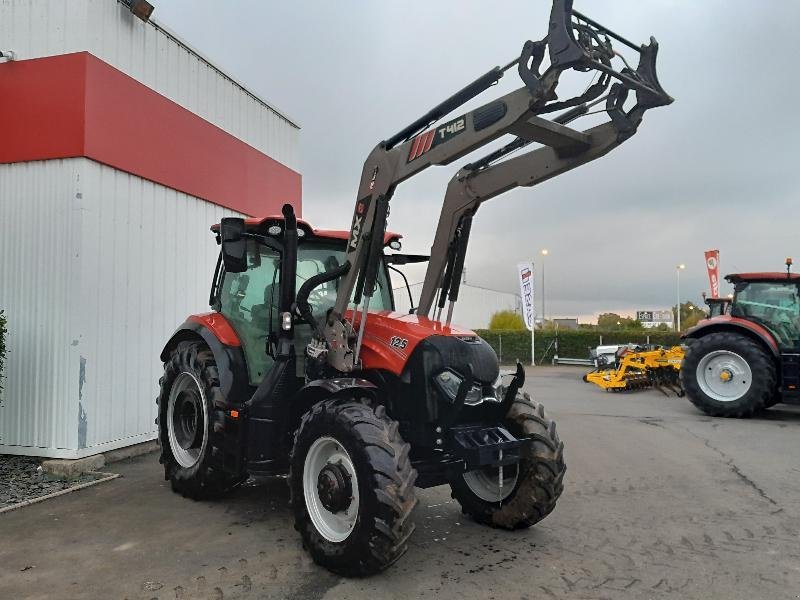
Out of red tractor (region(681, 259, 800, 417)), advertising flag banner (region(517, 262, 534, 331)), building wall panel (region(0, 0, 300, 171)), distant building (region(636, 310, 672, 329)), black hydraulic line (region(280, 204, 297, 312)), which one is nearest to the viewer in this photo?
black hydraulic line (region(280, 204, 297, 312))

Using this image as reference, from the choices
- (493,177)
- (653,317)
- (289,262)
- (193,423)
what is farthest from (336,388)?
A: (653,317)

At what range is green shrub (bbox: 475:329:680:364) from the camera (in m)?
25.0

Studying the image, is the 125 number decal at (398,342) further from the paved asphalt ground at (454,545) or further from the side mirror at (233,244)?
the paved asphalt ground at (454,545)

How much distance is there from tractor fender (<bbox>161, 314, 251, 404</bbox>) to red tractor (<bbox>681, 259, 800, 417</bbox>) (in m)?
8.73

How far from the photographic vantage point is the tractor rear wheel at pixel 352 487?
337cm

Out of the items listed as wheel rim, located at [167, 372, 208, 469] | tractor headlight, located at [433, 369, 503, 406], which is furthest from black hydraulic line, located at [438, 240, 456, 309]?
wheel rim, located at [167, 372, 208, 469]

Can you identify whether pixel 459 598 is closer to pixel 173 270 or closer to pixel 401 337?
pixel 401 337

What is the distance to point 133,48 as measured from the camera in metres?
6.88

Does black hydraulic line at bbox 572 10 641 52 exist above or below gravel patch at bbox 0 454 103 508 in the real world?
above

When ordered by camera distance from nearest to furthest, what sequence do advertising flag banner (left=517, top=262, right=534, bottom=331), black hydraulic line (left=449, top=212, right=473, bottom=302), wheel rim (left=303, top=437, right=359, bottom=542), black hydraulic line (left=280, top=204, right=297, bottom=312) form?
wheel rim (left=303, top=437, right=359, bottom=542)
black hydraulic line (left=280, top=204, right=297, bottom=312)
black hydraulic line (left=449, top=212, right=473, bottom=302)
advertising flag banner (left=517, top=262, right=534, bottom=331)

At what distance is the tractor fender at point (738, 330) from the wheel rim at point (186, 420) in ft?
30.3

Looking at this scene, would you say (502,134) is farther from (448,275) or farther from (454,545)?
(454,545)

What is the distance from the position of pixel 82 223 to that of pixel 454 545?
4850 millimetres

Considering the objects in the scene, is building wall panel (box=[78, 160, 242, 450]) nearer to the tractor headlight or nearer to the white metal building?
the white metal building
